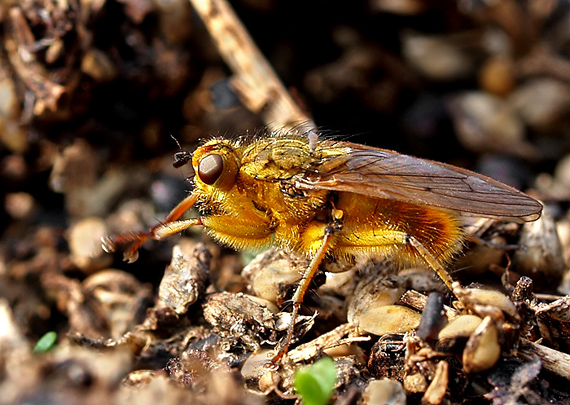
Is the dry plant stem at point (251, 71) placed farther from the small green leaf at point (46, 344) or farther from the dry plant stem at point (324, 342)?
the small green leaf at point (46, 344)

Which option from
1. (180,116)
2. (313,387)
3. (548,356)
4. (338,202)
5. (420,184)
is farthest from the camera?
(180,116)

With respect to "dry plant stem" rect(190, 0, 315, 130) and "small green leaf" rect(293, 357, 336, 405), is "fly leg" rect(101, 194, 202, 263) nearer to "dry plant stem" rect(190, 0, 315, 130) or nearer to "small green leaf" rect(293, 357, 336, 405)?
"dry plant stem" rect(190, 0, 315, 130)

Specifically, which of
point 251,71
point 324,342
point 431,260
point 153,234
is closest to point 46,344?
point 153,234

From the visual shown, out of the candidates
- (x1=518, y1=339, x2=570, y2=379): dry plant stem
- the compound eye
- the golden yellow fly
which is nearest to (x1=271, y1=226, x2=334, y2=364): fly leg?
the golden yellow fly

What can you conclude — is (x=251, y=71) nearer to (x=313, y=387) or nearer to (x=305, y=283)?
(x=305, y=283)

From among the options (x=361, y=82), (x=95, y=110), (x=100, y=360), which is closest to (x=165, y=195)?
(x=95, y=110)

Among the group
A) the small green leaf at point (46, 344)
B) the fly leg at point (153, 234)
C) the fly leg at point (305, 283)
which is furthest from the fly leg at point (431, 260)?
the small green leaf at point (46, 344)
